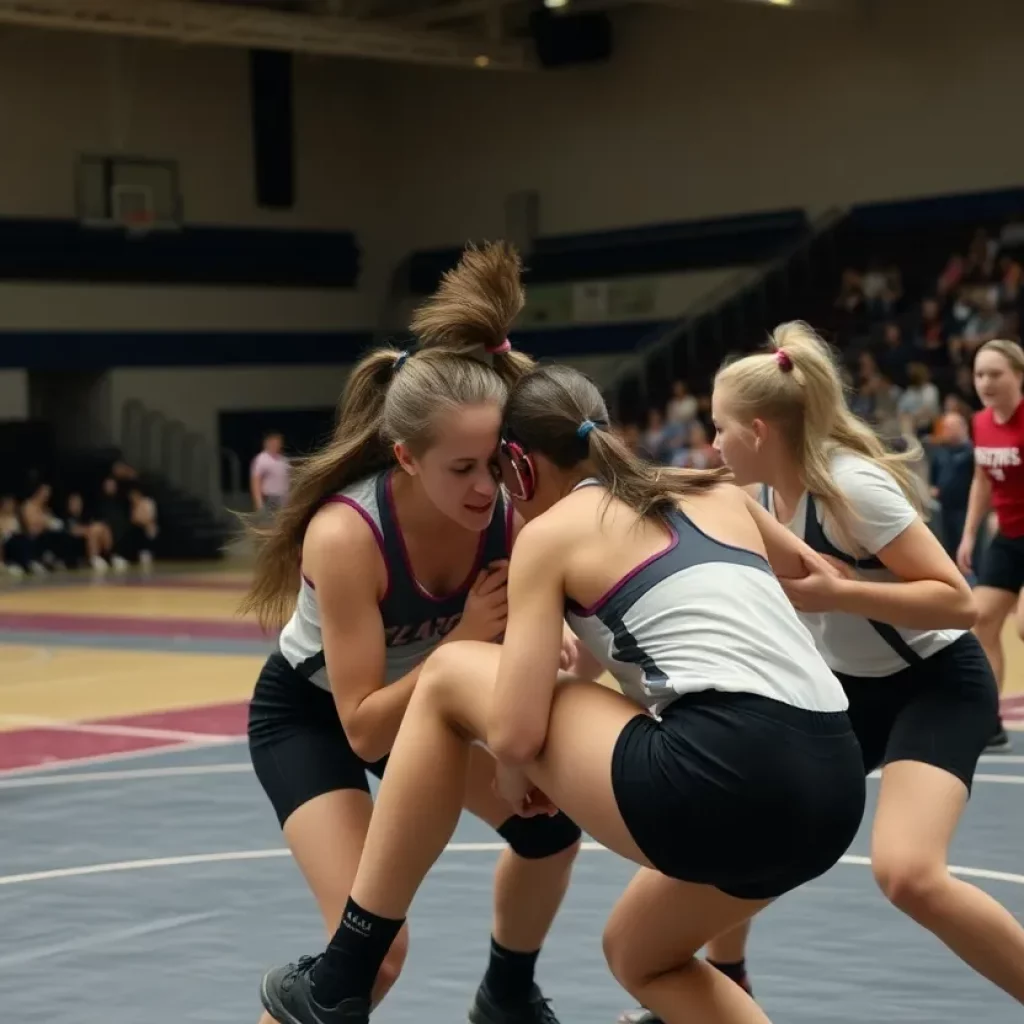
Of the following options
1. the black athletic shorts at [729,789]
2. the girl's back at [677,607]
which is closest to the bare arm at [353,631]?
the girl's back at [677,607]

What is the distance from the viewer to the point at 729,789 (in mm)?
3246

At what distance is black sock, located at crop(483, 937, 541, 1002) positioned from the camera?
4.29m

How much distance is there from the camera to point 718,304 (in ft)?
83.0

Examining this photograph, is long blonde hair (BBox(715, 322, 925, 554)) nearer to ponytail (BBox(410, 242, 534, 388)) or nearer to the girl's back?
ponytail (BBox(410, 242, 534, 388))

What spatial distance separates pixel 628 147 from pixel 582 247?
1.58 m

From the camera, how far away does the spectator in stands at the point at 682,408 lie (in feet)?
70.9

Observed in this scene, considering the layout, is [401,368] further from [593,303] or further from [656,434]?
[593,303]

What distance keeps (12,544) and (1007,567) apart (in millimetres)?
16349

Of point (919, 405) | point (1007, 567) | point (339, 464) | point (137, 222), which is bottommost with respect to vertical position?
point (919, 405)

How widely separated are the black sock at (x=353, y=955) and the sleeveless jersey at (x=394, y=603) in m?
0.62

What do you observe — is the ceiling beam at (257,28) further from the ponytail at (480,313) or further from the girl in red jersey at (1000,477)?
the ponytail at (480,313)

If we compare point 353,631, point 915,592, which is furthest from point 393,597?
point 915,592

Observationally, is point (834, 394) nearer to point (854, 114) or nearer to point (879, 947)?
point (879, 947)

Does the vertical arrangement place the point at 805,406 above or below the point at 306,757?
above
